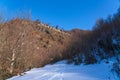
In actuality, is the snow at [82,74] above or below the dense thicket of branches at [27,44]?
below

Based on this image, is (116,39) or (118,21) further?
(118,21)

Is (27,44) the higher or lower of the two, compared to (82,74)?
higher

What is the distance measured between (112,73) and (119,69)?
41 centimetres

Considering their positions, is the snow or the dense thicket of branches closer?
the snow

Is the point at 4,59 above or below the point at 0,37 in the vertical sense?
below

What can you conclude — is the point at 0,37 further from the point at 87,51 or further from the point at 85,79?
the point at 85,79

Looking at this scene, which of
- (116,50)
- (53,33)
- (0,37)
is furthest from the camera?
(53,33)

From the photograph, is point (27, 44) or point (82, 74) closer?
point (82, 74)

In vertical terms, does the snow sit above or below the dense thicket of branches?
below

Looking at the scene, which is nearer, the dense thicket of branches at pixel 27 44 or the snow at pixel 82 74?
the snow at pixel 82 74

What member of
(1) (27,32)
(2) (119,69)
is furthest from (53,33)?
(2) (119,69)

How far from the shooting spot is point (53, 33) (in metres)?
82.4

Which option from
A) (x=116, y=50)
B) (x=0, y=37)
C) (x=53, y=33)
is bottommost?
(x=116, y=50)

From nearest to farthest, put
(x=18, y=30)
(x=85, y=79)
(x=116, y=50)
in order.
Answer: (x=85, y=79) < (x=116, y=50) < (x=18, y=30)
